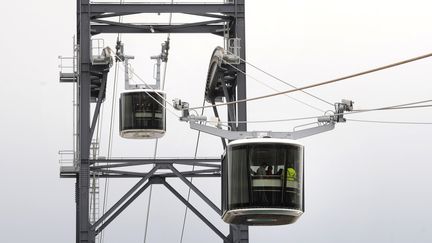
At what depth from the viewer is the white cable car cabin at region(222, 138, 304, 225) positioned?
5522 centimetres

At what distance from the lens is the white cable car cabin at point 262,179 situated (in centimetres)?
5522

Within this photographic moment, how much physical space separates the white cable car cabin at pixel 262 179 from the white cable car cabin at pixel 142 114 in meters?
14.7

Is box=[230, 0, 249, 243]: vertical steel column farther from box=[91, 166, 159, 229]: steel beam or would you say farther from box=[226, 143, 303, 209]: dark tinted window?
box=[226, 143, 303, 209]: dark tinted window

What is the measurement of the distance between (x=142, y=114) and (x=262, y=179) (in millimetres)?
16181

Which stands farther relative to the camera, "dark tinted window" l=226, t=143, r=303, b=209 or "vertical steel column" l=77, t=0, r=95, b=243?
"vertical steel column" l=77, t=0, r=95, b=243

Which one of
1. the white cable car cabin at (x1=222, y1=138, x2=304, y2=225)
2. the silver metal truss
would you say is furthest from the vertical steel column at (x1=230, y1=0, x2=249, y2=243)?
the white cable car cabin at (x1=222, y1=138, x2=304, y2=225)

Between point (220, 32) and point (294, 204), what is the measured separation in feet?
58.9

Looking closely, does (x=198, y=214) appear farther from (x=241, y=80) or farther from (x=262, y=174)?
(x=262, y=174)

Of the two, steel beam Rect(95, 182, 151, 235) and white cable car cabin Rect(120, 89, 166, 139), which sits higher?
white cable car cabin Rect(120, 89, 166, 139)

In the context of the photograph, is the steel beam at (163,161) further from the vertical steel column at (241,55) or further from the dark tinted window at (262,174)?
the dark tinted window at (262,174)

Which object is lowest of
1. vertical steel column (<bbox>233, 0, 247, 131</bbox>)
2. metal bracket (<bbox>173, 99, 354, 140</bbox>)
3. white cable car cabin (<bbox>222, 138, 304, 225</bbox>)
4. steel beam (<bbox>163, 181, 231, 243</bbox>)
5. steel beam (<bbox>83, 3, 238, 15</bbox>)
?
steel beam (<bbox>163, 181, 231, 243</bbox>)

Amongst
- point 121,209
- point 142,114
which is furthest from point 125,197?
point 142,114

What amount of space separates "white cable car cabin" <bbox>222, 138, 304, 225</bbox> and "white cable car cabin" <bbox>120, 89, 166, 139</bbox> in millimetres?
14717

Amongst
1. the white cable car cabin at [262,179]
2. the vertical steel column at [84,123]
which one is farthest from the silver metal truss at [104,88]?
the white cable car cabin at [262,179]
